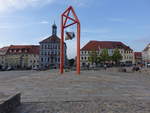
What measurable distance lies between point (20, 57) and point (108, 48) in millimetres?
48173

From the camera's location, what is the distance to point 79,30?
25.8 meters

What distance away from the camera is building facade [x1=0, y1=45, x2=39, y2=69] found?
9856 cm

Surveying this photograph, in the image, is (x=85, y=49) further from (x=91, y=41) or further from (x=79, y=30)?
(x=79, y=30)

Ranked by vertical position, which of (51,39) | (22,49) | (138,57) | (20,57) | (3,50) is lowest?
(20,57)

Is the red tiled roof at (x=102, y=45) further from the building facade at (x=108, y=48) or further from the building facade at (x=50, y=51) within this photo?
the building facade at (x=50, y=51)

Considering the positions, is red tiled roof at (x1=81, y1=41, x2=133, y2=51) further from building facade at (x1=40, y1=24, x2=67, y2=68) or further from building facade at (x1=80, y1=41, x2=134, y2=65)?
building facade at (x1=40, y1=24, x2=67, y2=68)

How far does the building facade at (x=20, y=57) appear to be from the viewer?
98.6 m

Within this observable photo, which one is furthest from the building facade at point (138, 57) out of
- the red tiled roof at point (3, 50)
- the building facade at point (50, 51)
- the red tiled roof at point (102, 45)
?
the red tiled roof at point (3, 50)

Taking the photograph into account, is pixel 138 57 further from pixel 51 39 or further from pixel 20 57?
pixel 20 57

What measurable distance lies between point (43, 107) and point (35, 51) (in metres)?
97.7

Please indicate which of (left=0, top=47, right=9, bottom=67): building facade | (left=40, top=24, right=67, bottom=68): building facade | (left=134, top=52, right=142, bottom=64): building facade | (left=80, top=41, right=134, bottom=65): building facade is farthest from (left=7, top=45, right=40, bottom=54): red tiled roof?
(left=134, top=52, right=142, bottom=64): building facade

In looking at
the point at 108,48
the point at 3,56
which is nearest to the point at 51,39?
the point at 3,56

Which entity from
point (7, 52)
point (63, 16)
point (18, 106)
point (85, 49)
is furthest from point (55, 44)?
point (18, 106)

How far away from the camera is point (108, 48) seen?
99938 millimetres
